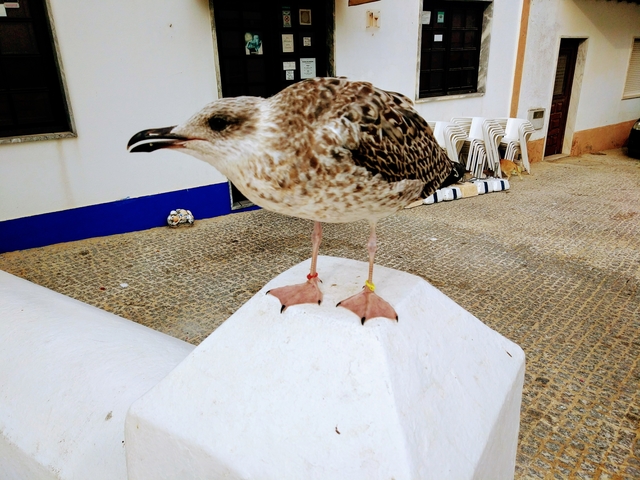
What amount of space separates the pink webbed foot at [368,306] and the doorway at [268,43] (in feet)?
16.9

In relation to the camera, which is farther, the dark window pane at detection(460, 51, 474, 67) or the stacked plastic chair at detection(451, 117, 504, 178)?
the dark window pane at detection(460, 51, 474, 67)

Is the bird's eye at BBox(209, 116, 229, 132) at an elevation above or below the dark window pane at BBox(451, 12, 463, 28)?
below

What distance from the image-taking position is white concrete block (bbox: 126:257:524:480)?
3.54ft

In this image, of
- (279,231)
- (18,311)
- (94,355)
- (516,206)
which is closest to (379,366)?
(94,355)

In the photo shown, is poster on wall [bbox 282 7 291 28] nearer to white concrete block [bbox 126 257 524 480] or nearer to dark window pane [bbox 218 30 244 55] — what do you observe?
dark window pane [bbox 218 30 244 55]

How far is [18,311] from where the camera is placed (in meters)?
1.89

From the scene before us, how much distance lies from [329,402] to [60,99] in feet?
18.6

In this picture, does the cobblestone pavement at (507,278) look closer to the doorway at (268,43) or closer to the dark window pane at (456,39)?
the doorway at (268,43)

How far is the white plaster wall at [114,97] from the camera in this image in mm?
5227

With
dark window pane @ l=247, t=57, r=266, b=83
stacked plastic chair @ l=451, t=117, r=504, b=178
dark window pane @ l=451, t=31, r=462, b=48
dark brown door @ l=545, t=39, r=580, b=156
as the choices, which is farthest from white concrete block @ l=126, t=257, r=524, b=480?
dark brown door @ l=545, t=39, r=580, b=156

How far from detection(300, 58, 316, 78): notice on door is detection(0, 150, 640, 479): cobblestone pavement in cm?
235

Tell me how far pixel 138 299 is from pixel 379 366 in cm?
377

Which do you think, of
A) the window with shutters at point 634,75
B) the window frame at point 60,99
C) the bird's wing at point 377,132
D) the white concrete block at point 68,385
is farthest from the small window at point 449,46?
the white concrete block at point 68,385

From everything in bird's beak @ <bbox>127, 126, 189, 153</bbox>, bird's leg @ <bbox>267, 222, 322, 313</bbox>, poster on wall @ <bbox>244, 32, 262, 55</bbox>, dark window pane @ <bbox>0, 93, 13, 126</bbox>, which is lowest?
bird's leg @ <bbox>267, 222, 322, 313</bbox>
